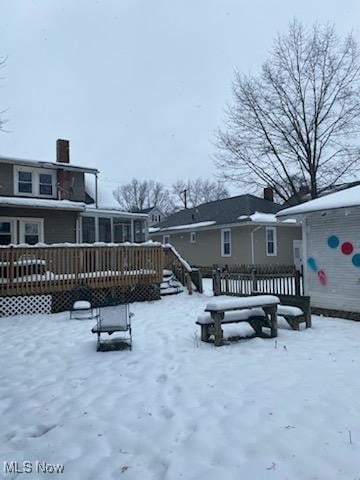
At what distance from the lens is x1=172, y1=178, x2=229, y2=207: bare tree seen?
6900 cm

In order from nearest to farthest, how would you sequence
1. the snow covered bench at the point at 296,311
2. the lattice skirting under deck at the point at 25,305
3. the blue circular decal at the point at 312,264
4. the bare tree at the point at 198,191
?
the snow covered bench at the point at 296,311 < the blue circular decal at the point at 312,264 < the lattice skirting under deck at the point at 25,305 < the bare tree at the point at 198,191

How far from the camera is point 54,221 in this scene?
56.2 ft

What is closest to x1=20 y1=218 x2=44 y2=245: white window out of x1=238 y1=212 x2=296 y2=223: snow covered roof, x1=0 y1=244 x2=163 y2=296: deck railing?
x1=0 y1=244 x2=163 y2=296: deck railing

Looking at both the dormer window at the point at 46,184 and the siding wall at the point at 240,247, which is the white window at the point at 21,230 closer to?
the dormer window at the point at 46,184

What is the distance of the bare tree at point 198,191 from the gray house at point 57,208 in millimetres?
47560

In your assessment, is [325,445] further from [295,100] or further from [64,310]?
[295,100]

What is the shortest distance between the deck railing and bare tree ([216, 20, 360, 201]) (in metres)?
13.9

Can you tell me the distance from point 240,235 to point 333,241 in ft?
41.3

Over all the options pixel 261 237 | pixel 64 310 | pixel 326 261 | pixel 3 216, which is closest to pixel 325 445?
pixel 326 261

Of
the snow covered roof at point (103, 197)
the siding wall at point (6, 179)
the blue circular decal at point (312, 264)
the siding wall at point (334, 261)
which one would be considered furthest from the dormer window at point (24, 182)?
the blue circular decal at point (312, 264)

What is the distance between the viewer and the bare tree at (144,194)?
239ft

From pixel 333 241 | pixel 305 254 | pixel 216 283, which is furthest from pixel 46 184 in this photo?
pixel 333 241

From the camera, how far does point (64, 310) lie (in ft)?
36.9

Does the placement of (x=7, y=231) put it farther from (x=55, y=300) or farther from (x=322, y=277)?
(x=322, y=277)
